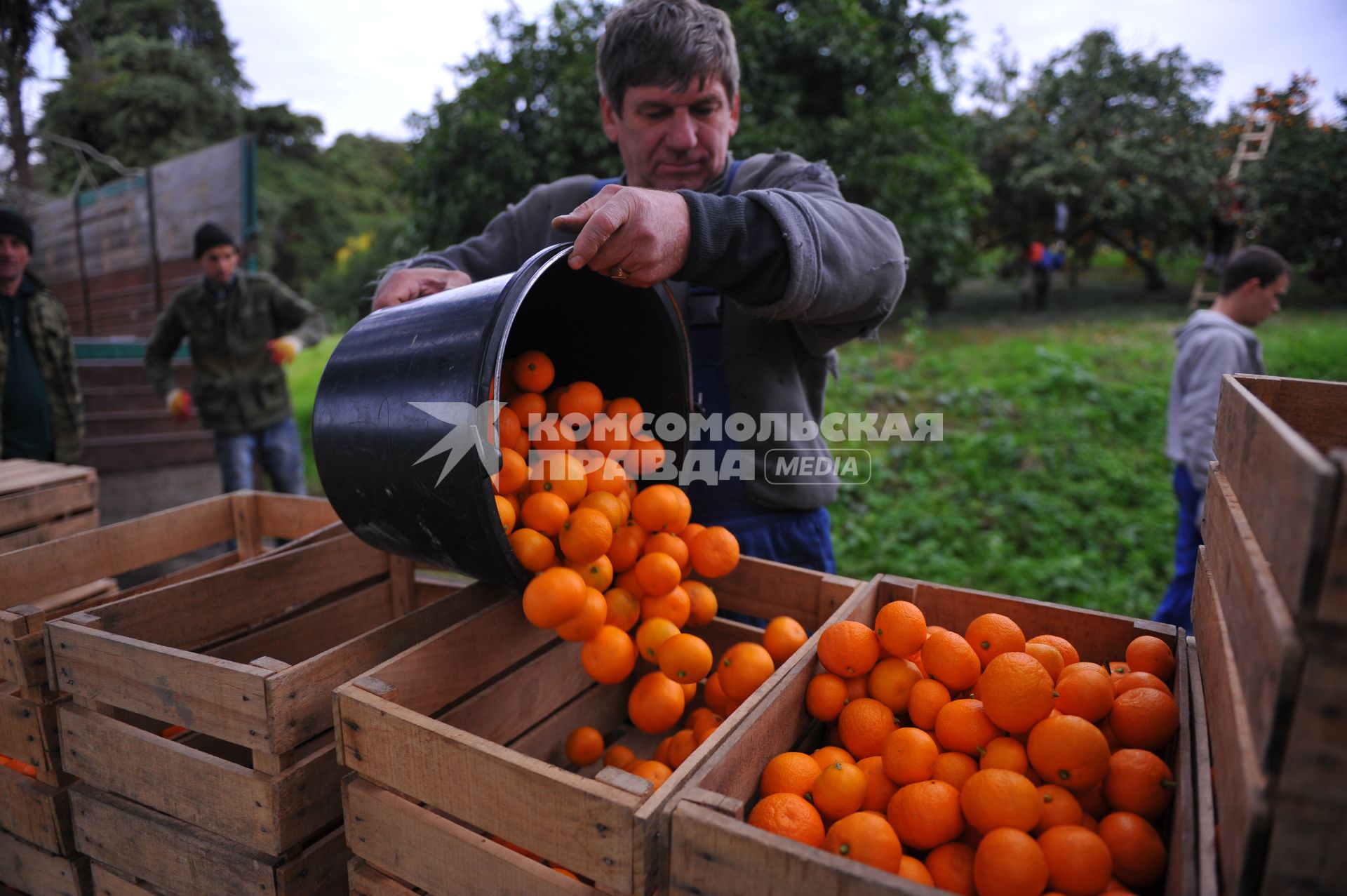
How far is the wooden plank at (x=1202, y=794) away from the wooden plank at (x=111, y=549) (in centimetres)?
263

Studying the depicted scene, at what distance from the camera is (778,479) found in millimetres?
2090

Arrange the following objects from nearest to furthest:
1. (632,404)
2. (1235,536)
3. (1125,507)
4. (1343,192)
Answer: (1235,536) → (632,404) → (1125,507) → (1343,192)

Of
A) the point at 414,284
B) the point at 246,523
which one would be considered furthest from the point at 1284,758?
the point at 246,523

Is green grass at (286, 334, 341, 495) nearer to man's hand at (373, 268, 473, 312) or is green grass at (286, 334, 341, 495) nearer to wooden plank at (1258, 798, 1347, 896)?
man's hand at (373, 268, 473, 312)

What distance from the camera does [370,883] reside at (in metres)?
1.35

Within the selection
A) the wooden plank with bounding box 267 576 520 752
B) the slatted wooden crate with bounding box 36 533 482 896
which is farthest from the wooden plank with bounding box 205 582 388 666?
the wooden plank with bounding box 267 576 520 752

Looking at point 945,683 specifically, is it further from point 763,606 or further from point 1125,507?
point 1125,507

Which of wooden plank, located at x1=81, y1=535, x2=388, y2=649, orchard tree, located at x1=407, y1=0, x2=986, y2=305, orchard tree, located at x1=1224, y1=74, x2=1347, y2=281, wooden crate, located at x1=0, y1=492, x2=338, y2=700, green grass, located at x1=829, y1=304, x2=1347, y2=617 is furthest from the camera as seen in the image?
orchard tree, located at x1=1224, y1=74, x2=1347, y2=281

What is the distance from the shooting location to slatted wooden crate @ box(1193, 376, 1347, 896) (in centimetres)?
70

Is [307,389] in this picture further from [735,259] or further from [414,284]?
[735,259]

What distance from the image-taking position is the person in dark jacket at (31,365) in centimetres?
420

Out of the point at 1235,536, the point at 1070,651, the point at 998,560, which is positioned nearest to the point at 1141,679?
the point at 1070,651

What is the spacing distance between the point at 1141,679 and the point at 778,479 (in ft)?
3.24

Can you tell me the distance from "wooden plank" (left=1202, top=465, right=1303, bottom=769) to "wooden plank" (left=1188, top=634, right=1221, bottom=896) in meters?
0.17
